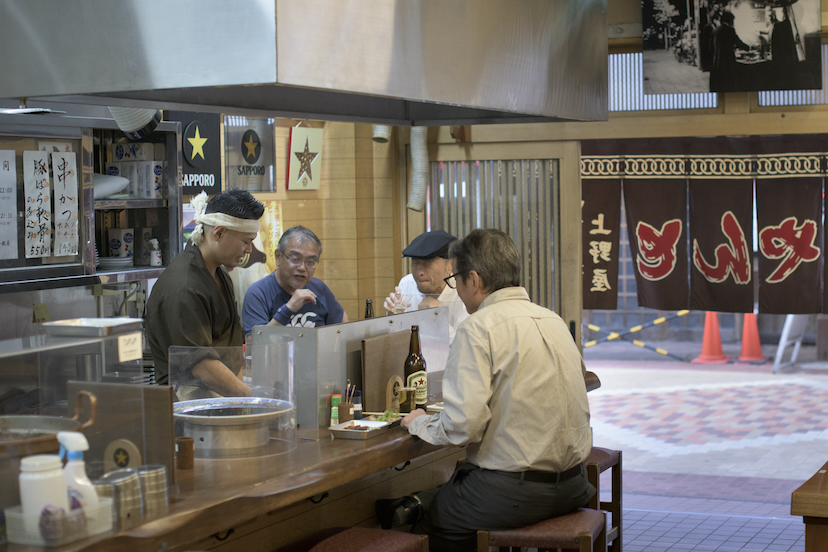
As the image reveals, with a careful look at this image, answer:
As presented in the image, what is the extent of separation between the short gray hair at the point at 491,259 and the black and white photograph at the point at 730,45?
2987mm

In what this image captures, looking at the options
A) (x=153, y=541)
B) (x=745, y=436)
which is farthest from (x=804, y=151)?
(x=153, y=541)

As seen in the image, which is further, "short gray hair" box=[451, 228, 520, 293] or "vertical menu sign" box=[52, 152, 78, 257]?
"vertical menu sign" box=[52, 152, 78, 257]

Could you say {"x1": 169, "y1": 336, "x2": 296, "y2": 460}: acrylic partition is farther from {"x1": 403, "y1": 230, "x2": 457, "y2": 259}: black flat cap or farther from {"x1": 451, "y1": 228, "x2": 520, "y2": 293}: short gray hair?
{"x1": 403, "y1": 230, "x2": 457, "y2": 259}: black flat cap

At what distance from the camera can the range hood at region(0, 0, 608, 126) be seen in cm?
217

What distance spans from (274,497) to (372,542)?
0.43 meters

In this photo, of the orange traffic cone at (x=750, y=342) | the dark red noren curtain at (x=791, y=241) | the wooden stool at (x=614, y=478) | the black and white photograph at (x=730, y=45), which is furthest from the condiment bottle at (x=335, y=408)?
the orange traffic cone at (x=750, y=342)

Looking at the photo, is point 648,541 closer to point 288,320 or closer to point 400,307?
point 400,307

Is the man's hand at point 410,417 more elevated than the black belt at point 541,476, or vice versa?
the man's hand at point 410,417

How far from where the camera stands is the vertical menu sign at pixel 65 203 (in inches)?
159

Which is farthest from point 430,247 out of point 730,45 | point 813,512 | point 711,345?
point 711,345

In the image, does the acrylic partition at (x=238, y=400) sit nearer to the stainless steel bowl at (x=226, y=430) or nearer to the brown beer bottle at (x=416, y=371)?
the stainless steel bowl at (x=226, y=430)

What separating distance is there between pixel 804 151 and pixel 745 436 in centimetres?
314

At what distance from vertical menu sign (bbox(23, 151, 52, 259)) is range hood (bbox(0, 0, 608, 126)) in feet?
4.16

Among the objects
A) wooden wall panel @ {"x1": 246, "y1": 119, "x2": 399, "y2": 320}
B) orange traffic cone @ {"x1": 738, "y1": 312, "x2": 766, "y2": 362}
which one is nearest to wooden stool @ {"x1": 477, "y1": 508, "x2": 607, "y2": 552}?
wooden wall panel @ {"x1": 246, "y1": 119, "x2": 399, "y2": 320}
